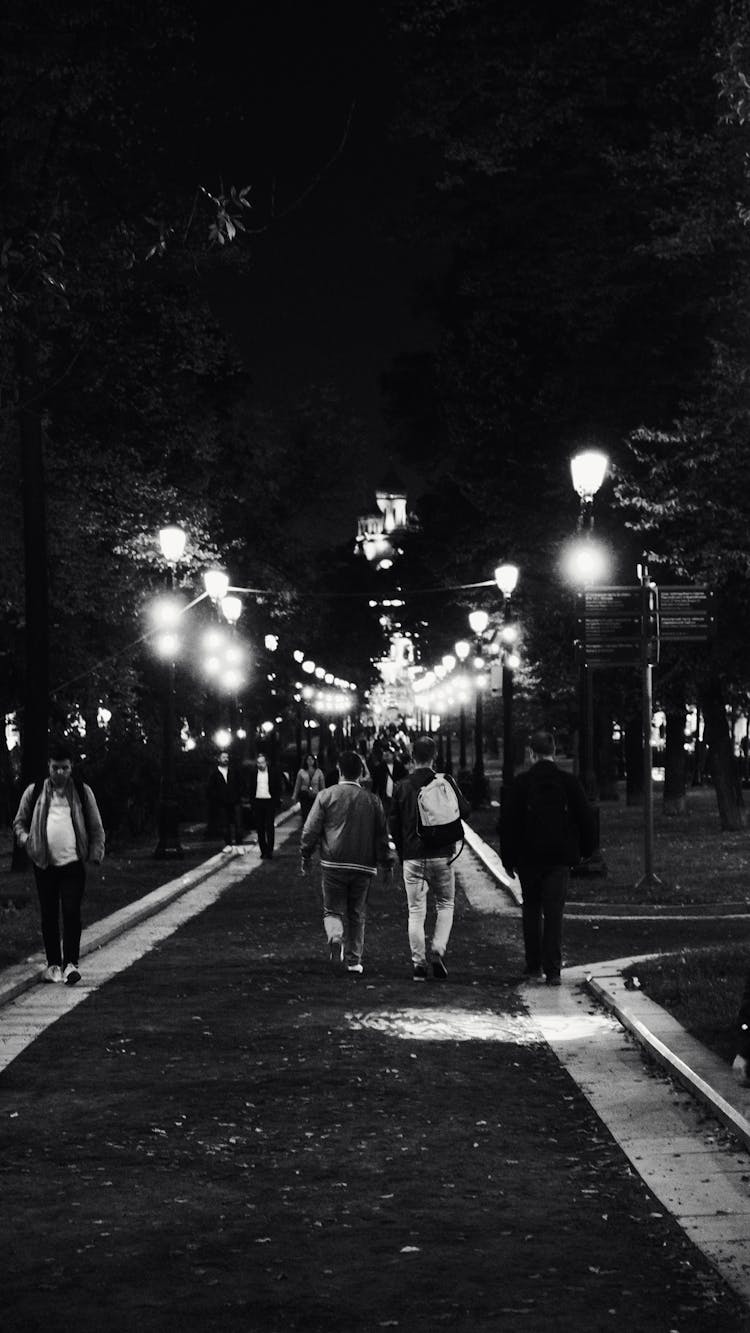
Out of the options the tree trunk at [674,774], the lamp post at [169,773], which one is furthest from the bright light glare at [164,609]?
the tree trunk at [674,774]

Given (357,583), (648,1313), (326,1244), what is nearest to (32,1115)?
(326,1244)

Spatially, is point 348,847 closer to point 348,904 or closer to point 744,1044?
point 348,904

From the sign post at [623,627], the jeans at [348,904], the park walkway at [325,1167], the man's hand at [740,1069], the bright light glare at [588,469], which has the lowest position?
the park walkway at [325,1167]

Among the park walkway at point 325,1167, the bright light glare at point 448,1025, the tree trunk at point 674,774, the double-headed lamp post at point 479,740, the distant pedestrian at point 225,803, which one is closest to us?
the park walkway at point 325,1167

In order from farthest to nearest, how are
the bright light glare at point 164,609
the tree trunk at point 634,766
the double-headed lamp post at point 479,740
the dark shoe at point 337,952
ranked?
1. the tree trunk at point 634,766
2. the double-headed lamp post at point 479,740
3. the bright light glare at point 164,609
4. the dark shoe at point 337,952

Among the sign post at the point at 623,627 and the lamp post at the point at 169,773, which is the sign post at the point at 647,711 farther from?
the lamp post at the point at 169,773

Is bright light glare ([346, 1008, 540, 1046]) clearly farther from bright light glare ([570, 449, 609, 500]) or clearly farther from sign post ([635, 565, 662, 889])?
bright light glare ([570, 449, 609, 500])

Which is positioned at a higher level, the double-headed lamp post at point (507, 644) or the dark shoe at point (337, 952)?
the double-headed lamp post at point (507, 644)

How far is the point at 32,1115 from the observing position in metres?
9.73

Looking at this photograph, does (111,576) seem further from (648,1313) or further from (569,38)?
(648,1313)

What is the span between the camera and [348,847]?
51.9ft

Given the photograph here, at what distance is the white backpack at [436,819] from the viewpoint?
15.4m

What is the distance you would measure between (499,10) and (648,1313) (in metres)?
31.0

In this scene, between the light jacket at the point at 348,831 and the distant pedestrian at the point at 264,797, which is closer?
the light jacket at the point at 348,831
